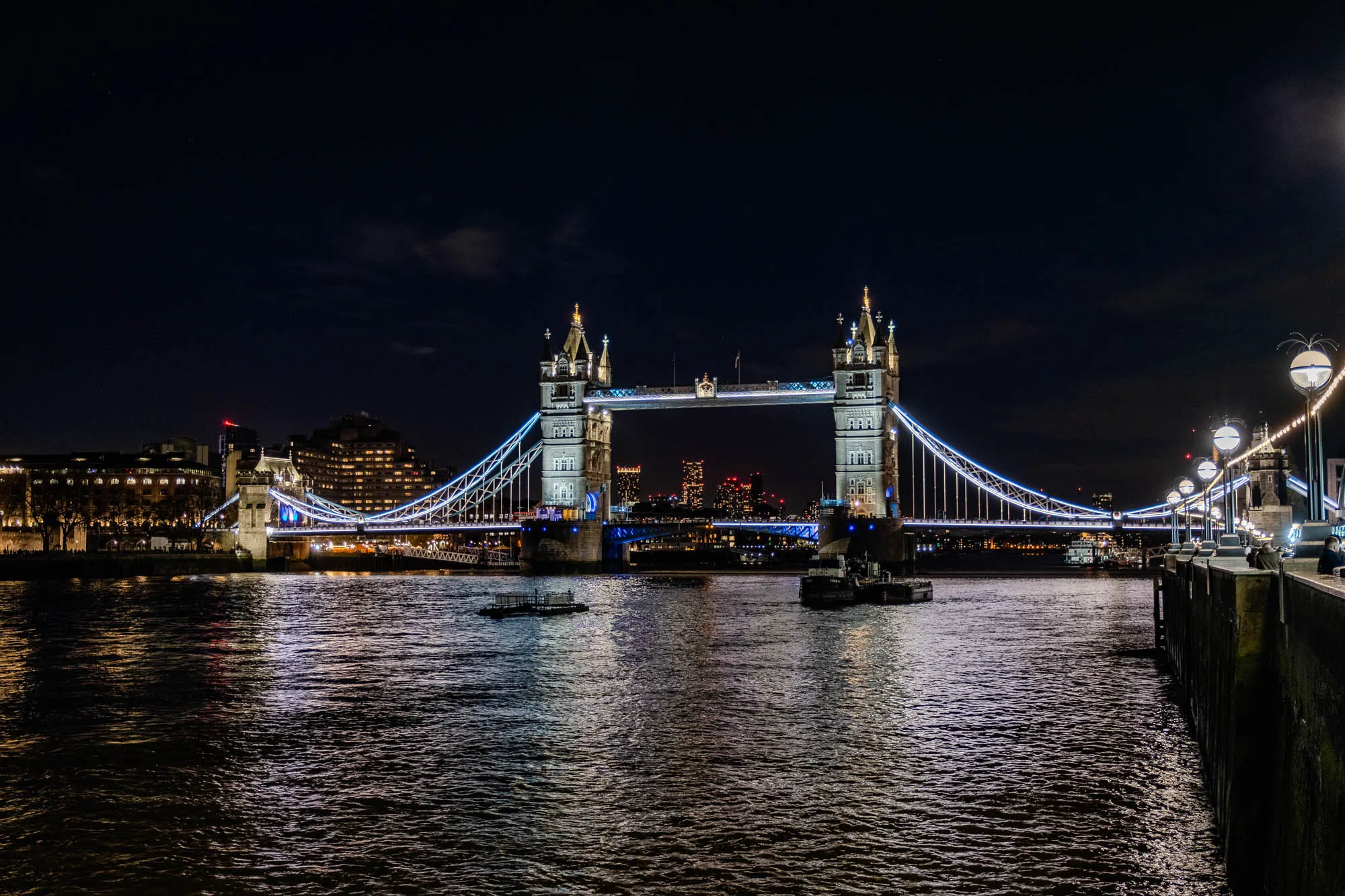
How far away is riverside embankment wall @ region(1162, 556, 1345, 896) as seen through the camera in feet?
27.9

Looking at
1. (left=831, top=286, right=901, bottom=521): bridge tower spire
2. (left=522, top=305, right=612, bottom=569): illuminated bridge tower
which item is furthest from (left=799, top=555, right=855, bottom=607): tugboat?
(left=522, top=305, right=612, bottom=569): illuminated bridge tower

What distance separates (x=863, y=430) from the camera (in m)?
97.2

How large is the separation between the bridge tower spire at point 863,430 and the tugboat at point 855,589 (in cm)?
3256

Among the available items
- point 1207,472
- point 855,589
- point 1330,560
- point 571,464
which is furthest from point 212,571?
point 1330,560

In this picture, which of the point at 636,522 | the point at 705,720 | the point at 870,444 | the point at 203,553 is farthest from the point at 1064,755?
the point at 203,553

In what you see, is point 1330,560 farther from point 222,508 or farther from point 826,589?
point 222,508

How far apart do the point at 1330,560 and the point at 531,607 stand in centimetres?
4459

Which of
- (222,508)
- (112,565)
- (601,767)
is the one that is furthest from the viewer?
(222,508)

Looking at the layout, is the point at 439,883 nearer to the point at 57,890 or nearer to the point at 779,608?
the point at 57,890

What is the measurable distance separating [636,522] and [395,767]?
8686cm

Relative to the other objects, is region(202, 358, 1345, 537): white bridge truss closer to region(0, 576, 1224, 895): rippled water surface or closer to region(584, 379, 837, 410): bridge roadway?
region(584, 379, 837, 410): bridge roadway

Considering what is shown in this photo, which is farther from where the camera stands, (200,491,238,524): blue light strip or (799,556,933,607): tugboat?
(200,491,238,524): blue light strip

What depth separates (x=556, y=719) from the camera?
24281mm

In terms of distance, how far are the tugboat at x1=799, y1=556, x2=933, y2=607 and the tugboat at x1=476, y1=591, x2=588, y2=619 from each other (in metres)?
10.2
